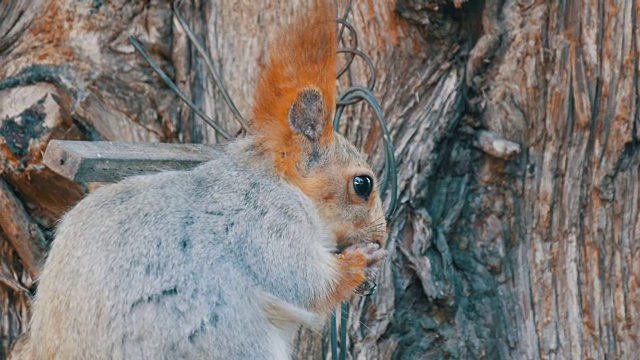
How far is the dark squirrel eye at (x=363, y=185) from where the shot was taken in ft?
6.24

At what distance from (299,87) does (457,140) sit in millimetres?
575

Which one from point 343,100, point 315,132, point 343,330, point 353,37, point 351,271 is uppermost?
point 353,37

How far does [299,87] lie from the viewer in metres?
1.80

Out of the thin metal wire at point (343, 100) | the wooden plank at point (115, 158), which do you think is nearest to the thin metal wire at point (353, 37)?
the thin metal wire at point (343, 100)

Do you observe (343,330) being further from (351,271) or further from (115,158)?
(115,158)

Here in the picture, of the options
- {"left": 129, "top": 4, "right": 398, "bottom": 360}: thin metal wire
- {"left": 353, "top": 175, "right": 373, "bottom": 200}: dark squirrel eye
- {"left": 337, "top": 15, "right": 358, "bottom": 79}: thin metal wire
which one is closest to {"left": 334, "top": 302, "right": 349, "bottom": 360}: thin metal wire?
{"left": 129, "top": 4, "right": 398, "bottom": 360}: thin metal wire

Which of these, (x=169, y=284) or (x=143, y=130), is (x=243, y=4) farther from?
(x=169, y=284)

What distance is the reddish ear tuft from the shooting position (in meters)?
1.76

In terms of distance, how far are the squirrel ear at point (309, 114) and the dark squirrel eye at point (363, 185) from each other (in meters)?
0.12

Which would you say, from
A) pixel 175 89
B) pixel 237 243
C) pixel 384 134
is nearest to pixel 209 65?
pixel 175 89

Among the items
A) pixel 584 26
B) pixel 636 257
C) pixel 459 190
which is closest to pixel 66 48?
pixel 459 190

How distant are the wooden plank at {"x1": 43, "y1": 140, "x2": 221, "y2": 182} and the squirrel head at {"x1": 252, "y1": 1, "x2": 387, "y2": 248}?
0.19 metres

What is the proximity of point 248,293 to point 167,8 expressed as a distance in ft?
3.09

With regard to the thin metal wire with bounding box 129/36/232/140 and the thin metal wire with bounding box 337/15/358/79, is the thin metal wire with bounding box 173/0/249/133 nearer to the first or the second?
the thin metal wire with bounding box 129/36/232/140
